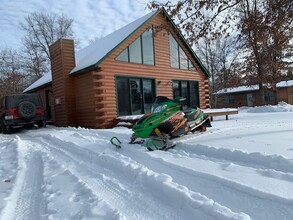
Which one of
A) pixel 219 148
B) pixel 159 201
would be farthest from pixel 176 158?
pixel 159 201

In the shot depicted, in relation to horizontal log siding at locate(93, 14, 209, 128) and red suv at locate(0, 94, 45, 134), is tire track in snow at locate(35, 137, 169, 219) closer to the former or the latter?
horizontal log siding at locate(93, 14, 209, 128)

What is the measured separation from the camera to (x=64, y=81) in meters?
13.2

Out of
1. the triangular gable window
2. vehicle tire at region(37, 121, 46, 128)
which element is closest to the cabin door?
the triangular gable window

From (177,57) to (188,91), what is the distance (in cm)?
218

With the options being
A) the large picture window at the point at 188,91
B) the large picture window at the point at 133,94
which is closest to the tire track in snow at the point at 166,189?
the large picture window at the point at 133,94

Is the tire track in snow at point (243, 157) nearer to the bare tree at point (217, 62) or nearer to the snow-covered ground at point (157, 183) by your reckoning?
the snow-covered ground at point (157, 183)

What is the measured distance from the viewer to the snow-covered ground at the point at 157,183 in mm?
2801

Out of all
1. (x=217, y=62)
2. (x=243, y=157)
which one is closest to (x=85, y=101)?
(x=243, y=157)

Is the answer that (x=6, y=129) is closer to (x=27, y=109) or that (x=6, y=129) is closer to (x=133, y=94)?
(x=27, y=109)

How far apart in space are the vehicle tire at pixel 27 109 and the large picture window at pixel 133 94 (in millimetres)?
3934

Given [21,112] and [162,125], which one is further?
[21,112]

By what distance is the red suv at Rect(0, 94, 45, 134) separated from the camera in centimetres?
1226

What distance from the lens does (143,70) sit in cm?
1380

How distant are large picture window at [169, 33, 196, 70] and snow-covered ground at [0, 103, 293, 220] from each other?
10467 millimetres
